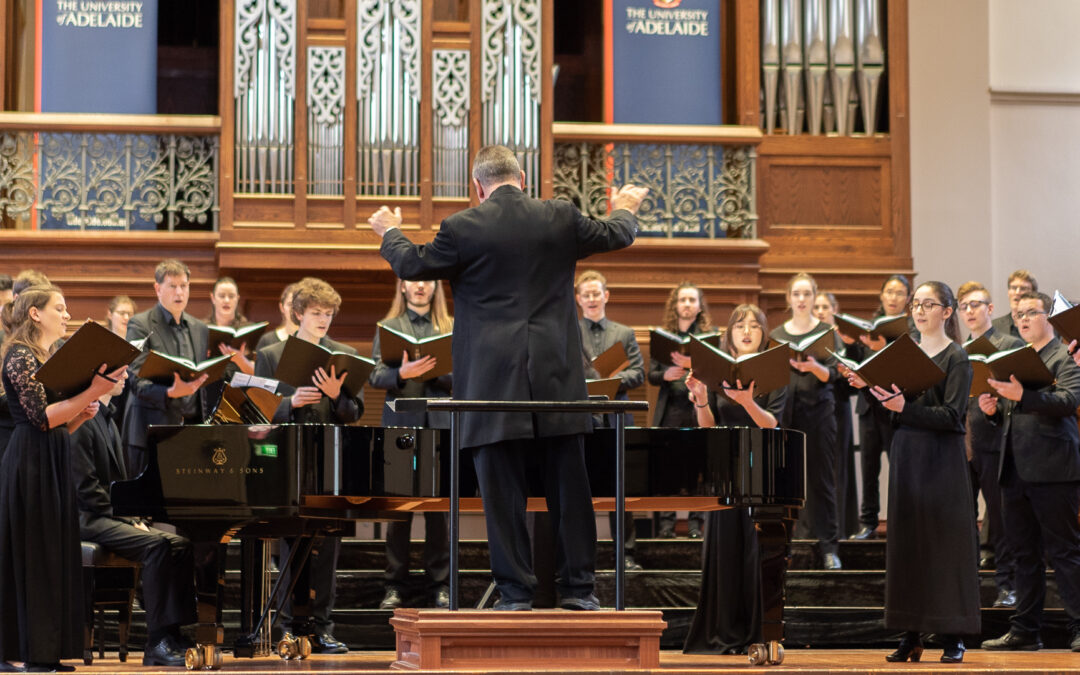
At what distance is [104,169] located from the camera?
8.03 metres

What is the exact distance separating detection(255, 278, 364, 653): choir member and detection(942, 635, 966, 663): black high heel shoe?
2.16 meters

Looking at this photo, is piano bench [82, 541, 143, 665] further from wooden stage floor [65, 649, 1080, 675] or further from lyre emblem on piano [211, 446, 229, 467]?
lyre emblem on piano [211, 446, 229, 467]

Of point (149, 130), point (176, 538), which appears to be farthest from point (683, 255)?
point (176, 538)

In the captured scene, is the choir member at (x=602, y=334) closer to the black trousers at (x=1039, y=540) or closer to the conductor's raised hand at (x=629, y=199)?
the black trousers at (x=1039, y=540)

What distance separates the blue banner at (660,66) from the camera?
28.5ft

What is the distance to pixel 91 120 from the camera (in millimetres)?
7984

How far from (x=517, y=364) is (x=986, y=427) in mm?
3175

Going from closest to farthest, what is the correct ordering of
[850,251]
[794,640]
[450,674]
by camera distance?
[450,674] < [794,640] < [850,251]

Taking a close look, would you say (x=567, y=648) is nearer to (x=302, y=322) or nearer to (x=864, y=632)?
(x=302, y=322)

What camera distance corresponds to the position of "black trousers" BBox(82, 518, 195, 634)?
4945mm

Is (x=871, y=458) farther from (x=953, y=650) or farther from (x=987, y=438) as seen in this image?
(x=953, y=650)

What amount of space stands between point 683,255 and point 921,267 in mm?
1679

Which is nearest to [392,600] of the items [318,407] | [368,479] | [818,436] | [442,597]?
[442,597]

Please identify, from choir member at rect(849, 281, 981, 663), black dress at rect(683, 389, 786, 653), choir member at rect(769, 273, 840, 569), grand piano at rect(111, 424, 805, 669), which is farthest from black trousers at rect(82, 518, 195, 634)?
choir member at rect(769, 273, 840, 569)
